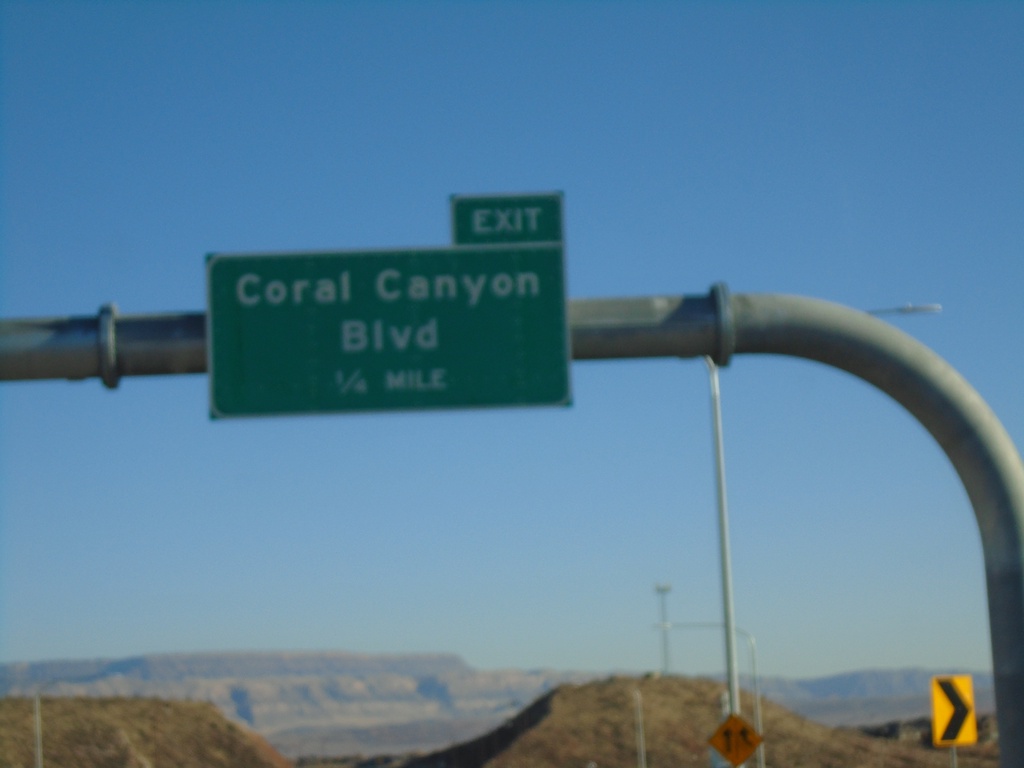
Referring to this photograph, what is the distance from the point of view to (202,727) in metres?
117

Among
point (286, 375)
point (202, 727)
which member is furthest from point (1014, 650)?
point (202, 727)

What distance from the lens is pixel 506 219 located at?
12711mm

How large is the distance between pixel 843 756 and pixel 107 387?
100 metres

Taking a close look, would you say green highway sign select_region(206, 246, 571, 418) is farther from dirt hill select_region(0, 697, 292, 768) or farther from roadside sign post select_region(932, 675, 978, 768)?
dirt hill select_region(0, 697, 292, 768)

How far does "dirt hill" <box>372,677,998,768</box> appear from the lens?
4070 inches

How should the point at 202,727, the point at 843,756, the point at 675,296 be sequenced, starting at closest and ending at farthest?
the point at 675,296 < the point at 843,756 < the point at 202,727

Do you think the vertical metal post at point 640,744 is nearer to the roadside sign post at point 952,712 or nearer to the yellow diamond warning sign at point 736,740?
the yellow diamond warning sign at point 736,740

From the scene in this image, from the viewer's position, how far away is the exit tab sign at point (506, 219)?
1256 cm

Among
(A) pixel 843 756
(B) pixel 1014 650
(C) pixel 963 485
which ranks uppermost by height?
(C) pixel 963 485

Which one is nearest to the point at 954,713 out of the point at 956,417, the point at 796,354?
the point at 956,417

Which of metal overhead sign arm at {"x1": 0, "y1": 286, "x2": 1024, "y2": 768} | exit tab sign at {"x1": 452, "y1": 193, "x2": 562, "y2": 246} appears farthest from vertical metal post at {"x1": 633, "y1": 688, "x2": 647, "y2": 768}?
metal overhead sign arm at {"x1": 0, "y1": 286, "x2": 1024, "y2": 768}

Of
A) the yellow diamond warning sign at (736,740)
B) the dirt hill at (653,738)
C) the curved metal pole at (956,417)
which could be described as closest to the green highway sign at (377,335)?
the curved metal pole at (956,417)

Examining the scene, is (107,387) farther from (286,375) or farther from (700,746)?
(700,746)

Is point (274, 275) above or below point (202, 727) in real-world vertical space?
above
